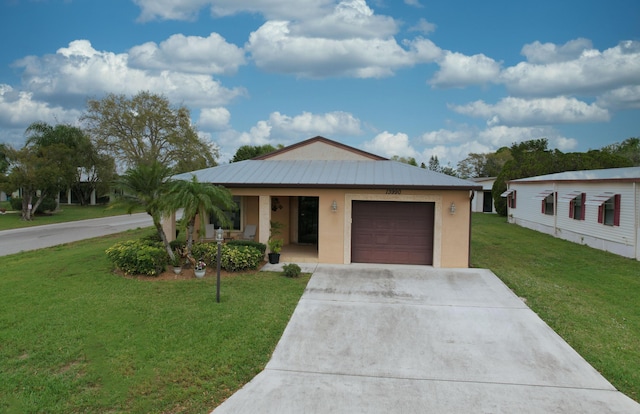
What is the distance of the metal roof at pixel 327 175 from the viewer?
12.4m

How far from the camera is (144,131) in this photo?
4041cm

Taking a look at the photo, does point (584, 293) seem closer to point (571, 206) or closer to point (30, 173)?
point (571, 206)

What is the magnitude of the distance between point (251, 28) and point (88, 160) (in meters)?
27.4

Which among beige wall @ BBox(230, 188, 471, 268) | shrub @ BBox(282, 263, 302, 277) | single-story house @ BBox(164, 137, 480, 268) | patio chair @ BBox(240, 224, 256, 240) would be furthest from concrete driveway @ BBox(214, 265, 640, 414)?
patio chair @ BBox(240, 224, 256, 240)

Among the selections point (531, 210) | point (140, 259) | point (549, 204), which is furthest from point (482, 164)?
point (140, 259)

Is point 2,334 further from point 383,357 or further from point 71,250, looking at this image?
point 71,250

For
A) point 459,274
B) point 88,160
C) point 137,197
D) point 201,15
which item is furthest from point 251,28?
point 88,160

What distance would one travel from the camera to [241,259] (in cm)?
1134

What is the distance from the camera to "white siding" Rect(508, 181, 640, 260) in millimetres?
14312

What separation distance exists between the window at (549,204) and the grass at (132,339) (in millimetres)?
17366

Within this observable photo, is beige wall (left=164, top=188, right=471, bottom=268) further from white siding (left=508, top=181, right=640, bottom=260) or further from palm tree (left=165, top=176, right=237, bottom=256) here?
white siding (left=508, top=181, right=640, bottom=260)

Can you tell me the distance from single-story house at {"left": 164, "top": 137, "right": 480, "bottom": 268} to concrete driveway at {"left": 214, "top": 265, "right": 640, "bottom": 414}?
3.12 metres

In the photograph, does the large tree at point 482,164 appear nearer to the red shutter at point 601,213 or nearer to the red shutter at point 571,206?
the red shutter at point 571,206

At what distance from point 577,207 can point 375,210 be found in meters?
12.1
